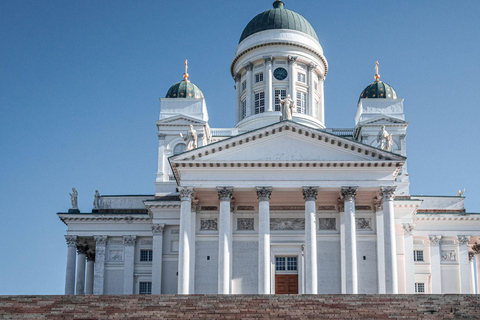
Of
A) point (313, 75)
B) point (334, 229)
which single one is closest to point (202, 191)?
point (334, 229)

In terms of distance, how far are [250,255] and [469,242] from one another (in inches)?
770

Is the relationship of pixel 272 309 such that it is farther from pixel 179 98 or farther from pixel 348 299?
pixel 179 98

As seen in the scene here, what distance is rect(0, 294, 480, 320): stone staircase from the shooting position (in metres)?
25.9

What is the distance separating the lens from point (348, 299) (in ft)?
90.7

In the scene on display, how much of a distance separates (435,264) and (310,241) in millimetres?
15981

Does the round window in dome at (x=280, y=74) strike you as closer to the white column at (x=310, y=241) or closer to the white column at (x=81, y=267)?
the white column at (x=310, y=241)

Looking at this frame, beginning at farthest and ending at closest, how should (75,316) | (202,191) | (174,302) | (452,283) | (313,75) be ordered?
(313,75) → (452,283) → (202,191) → (174,302) → (75,316)

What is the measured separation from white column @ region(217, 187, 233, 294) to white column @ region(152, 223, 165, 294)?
29.5ft

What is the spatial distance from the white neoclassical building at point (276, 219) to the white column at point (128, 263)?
0.07m

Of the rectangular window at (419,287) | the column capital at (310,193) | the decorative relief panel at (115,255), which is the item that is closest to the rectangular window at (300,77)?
the rectangular window at (419,287)

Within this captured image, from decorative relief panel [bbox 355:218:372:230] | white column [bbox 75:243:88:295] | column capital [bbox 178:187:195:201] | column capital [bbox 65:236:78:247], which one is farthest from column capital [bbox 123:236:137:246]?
decorative relief panel [bbox 355:218:372:230]

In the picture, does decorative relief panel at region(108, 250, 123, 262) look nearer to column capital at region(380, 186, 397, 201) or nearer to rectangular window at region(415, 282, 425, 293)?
column capital at region(380, 186, 397, 201)

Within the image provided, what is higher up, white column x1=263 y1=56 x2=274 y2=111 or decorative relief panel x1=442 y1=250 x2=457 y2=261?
white column x1=263 y1=56 x2=274 y2=111

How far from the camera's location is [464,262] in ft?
164
